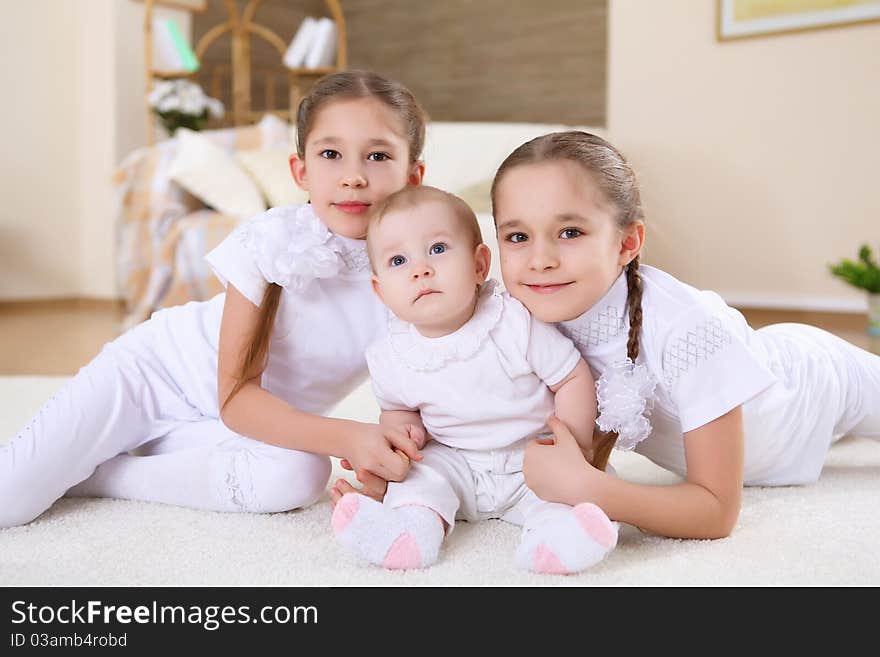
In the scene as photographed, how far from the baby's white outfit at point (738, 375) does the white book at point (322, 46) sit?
12.0 feet

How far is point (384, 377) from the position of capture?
113cm

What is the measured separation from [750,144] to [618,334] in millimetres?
3275

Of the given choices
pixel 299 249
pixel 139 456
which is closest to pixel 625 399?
pixel 299 249

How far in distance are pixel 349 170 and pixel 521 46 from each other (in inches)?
174

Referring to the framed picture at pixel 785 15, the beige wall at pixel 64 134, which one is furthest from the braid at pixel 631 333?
the beige wall at pixel 64 134

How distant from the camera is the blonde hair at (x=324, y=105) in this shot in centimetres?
117

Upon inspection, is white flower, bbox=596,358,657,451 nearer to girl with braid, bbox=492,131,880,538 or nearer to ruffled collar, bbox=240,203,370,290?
girl with braid, bbox=492,131,880,538

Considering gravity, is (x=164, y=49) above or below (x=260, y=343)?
above

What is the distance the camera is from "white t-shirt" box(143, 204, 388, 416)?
1.16m

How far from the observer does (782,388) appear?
1.26 meters

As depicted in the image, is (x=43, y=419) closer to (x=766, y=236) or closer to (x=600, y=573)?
(x=600, y=573)

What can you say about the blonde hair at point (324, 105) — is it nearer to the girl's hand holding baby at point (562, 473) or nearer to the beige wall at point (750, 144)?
the girl's hand holding baby at point (562, 473)

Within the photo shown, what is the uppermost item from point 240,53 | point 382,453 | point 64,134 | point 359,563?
point 240,53

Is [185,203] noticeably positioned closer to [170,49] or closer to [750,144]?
[170,49]
